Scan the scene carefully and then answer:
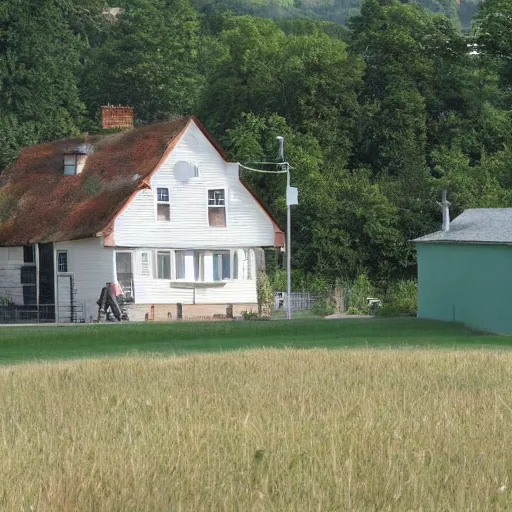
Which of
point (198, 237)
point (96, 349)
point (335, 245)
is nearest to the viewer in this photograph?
point (96, 349)

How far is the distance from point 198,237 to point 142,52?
37959 millimetres

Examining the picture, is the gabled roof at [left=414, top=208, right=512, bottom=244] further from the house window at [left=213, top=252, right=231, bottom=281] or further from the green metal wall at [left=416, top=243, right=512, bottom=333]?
the house window at [left=213, top=252, right=231, bottom=281]

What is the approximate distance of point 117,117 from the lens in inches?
2562

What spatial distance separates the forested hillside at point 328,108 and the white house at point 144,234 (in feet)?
12.5

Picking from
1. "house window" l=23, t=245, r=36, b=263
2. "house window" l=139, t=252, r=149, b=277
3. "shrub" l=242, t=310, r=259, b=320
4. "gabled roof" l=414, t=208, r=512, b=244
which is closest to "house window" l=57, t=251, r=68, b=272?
"house window" l=23, t=245, r=36, b=263

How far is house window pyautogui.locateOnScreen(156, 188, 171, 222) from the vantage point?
177ft

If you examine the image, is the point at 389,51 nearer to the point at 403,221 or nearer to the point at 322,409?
the point at 403,221

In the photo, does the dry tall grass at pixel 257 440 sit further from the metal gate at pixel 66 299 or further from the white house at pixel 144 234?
the metal gate at pixel 66 299

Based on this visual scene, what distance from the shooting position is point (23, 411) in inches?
612

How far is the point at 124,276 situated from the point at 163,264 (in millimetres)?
1960

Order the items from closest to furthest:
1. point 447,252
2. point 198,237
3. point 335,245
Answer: point 447,252
point 198,237
point 335,245

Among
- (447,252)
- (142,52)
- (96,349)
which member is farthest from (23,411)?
(142,52)

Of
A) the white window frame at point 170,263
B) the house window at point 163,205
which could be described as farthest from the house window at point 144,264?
the house window at point 163,205

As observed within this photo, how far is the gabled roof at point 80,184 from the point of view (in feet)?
175
